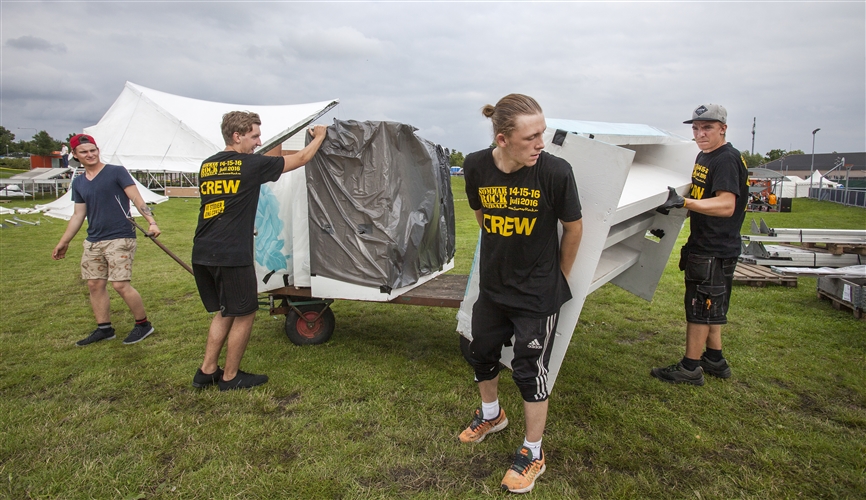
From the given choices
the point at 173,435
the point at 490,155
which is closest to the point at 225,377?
the point at 173,435

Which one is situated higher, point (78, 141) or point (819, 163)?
point (819, 163)

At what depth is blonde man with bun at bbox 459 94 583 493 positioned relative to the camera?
7.31ft

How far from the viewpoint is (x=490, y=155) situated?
8.09 feet

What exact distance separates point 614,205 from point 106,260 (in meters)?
4.32

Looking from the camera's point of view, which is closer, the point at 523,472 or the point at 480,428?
the point at 523,472

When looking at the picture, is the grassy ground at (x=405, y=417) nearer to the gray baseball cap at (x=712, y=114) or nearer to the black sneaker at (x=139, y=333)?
the black sneaker at (x=139, y=333)

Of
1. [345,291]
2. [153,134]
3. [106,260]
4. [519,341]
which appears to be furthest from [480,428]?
[153,134]

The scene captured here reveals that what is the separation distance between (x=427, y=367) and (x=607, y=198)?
208 cm

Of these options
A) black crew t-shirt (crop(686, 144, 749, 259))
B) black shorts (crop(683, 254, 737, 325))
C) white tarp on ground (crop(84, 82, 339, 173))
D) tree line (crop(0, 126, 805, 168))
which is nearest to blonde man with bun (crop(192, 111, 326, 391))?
black crew t-shirt (crop(686, 144, 749, 259))

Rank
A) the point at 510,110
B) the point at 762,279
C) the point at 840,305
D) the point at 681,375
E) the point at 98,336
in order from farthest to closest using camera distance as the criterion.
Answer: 1. the point at 762,279
2. the point at 840,305
3. the point at 98,336
4. the point at 681,375
5. the point at 510,110

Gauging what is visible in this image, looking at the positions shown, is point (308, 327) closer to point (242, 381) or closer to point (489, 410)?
point (242, 381)

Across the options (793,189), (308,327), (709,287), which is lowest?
(308,327)

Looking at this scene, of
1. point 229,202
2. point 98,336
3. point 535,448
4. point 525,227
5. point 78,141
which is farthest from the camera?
point 98,336

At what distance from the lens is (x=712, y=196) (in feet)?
11.0
